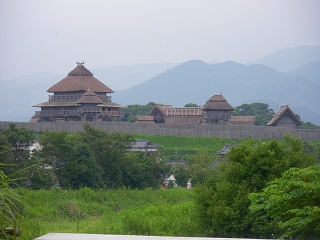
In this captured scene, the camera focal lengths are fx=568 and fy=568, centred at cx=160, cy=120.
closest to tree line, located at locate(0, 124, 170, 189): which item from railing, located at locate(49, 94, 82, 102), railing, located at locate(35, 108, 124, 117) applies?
railing, located at locate(35, 108, 124, 117)

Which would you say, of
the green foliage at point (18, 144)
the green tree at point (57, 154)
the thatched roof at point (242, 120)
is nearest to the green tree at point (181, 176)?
the green tree at point (57, 154)

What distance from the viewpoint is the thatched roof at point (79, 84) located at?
49.4 meters

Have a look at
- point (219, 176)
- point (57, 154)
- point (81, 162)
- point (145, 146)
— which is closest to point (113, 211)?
point (81, 162)

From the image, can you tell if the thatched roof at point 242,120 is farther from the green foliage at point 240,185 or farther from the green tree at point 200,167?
the green foliage at point 240,185

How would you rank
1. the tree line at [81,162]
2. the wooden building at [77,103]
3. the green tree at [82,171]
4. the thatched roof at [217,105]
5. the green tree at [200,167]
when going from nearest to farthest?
the tree line at [81,162]
the green tree at [82,171]
the green tree at [200,167]
the wooden building at [77,103]
the thatched roof at [217,105]

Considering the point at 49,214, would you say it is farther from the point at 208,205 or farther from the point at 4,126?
the point at 4,126

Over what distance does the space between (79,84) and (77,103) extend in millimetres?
4029

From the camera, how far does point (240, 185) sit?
12.5 m

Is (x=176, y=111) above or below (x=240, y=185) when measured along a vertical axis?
above

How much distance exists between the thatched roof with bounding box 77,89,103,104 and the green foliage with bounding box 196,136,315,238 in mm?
33705

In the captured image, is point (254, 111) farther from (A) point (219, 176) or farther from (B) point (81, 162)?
(A) point (219, 176)

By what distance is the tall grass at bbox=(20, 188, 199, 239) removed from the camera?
14.9m

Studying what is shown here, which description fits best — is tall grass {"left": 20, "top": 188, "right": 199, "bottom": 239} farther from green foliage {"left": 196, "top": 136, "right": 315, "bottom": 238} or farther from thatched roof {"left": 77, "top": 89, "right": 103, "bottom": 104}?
thatched roof {"left": 77, "top": 89, "right": 103, "bottom": 104}

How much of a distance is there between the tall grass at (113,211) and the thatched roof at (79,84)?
2717cm
